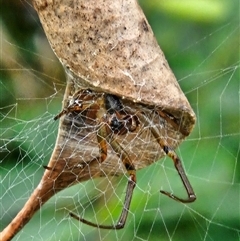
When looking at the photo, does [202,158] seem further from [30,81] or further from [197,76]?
[30,81]

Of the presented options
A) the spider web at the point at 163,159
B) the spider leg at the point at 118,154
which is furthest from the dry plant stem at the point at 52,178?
the spider web at the point at 163,159

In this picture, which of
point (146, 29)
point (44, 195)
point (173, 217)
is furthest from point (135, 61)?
point (173, 217)

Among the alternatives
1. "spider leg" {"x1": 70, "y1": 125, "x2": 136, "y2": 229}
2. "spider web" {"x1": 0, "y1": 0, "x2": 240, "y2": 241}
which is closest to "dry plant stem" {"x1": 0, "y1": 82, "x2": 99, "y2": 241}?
"spider leg" {"x1": 70, "y1": 125, "x2": 136, "y2": 229}

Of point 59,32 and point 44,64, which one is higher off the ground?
point 59,32

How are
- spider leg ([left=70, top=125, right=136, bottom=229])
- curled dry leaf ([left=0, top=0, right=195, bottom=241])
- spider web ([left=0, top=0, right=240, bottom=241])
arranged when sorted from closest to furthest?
curled dry leaf ([left=0, top=0, right=195, bottom=241]), spider leg ([left=70, top=125, right=136, bottom=229]), spider web ([left=0, top=0, right=240, bottom=241])

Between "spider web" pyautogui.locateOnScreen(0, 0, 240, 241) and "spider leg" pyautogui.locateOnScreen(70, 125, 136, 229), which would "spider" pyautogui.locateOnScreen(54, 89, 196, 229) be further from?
"spider web" pyautogui.locateOnScreen(0, 0, 240, 241)

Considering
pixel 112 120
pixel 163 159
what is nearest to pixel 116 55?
pixel 112 120
